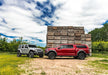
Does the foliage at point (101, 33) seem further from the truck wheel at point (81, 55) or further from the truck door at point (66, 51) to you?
the truck door at point (66, 51)

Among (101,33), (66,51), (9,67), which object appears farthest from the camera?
(101,33)

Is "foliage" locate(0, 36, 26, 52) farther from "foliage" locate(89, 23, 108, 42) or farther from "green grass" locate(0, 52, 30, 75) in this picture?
"foliage" locate(89, 23, 108, 42)

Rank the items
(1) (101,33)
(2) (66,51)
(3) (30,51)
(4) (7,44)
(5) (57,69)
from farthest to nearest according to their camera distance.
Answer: (1) (101,33) → (4) (7,44) → (3) (30,51) → (2) (66,51) → (5) (57,69)

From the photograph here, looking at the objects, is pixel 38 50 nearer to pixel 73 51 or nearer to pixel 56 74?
pixel 73 51

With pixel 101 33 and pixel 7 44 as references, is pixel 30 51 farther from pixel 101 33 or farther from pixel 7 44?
pixel 101 33

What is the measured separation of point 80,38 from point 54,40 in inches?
176

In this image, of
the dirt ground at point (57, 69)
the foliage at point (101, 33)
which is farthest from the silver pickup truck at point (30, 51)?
the foliage at point (101, 33)

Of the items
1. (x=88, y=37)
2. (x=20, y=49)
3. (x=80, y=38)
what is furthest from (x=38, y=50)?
(x=88, y=37)

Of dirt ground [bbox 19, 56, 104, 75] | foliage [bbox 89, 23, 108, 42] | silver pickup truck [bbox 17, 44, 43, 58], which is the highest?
foliage [bbox 89, 23, 108, 42]

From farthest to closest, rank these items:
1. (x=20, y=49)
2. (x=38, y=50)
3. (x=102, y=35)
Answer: (x=102, y=35), (x=20, y=49), (x=38, y=50)

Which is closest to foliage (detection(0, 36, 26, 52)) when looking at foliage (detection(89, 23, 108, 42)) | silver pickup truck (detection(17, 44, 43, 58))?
silver pickup truck (detection(17, 44, 43, 58))

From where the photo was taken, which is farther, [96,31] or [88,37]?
[96,31]

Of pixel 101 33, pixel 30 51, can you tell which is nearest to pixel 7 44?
pixel 30 51

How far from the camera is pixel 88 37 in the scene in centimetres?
1644
